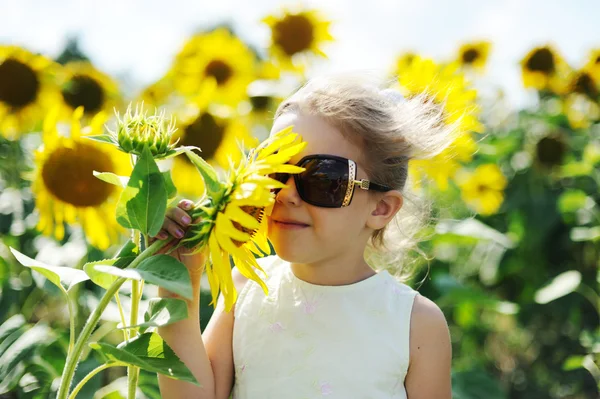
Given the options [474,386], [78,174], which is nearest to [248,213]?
[78,174]

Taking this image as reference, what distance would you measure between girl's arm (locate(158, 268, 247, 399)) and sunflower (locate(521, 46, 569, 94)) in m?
2.24

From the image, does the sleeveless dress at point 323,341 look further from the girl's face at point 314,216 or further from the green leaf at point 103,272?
the green leaf at point 103,272

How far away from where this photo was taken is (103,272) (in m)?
0.70

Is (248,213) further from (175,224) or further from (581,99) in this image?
(581,99)

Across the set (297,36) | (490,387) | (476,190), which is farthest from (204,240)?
(476,190)

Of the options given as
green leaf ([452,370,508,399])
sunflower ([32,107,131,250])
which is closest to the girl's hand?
sunflower ([32,107,131,250])

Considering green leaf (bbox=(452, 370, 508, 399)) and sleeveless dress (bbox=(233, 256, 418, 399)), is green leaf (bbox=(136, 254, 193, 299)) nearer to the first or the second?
sleeveless dress (bbox=(233, 256, 418, 399))

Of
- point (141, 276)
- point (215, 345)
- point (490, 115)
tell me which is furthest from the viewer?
point (490, 115)

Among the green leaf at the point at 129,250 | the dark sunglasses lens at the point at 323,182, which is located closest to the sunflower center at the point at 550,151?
the dark sunglasses lens at the point at 323,182

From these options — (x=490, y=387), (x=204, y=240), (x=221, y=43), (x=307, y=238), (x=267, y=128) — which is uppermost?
(x=204, y=240)

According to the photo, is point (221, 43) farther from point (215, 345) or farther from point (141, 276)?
point (141, 276)

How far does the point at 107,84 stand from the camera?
6.67 ft

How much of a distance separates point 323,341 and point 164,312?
32 centimetres

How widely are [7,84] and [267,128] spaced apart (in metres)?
0.76
